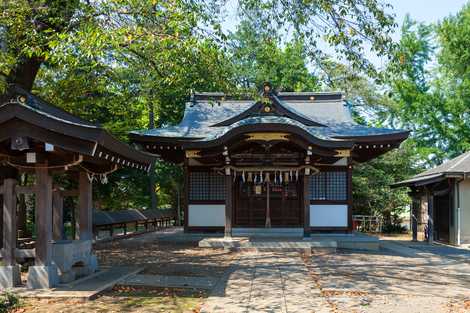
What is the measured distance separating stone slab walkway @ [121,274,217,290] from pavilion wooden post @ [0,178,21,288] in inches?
74.5

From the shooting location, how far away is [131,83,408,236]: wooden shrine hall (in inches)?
656

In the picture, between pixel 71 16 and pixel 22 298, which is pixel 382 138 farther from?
pixel 22 298

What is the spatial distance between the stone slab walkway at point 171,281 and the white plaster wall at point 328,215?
8.76m

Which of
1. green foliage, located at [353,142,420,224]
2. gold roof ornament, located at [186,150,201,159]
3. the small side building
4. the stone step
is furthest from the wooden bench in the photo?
the small side building

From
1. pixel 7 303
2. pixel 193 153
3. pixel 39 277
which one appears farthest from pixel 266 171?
pixel 7 303

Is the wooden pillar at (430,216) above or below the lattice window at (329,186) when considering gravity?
below

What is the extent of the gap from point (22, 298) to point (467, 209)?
1681 centimetres

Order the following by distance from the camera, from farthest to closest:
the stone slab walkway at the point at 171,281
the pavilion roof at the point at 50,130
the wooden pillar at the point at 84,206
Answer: the wooden pillar at the point at 84,206, the stone slab walkway at the point at 171,281, the pavilion roof at the point at 50,130

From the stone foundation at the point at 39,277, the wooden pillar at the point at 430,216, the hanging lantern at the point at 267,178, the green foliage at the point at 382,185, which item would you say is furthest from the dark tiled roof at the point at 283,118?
the stone foundation at the point at 39,277

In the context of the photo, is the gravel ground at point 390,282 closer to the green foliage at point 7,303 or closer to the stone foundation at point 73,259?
the green foliage at point 7,303

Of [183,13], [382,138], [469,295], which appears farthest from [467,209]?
[183,13]

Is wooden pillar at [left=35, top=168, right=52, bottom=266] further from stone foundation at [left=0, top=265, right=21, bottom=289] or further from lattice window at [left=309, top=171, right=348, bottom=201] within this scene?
lattice window at [left=309, top=171, right=348, bottom=201]

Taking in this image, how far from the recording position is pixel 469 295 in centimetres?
878

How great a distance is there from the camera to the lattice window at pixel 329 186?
59.8ft
